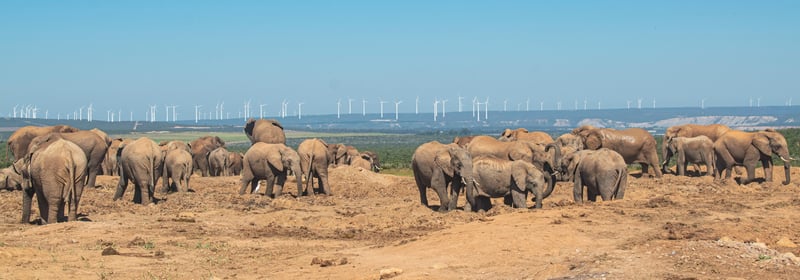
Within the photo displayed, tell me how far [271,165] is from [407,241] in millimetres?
13770

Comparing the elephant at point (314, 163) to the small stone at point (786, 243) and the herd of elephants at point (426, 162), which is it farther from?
the small stone at point (786, 243)

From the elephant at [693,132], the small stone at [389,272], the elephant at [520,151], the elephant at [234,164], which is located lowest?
the elephant at [234,164]

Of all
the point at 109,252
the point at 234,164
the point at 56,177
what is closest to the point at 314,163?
the point at 56,177

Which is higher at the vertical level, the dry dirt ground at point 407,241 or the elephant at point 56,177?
the elephant at point 56,177

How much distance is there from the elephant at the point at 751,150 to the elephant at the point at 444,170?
13481mm

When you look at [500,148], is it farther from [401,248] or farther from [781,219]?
[401,248]

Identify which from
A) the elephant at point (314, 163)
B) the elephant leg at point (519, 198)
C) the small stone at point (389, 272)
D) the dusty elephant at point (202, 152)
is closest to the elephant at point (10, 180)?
the elephant at point (314, 163)

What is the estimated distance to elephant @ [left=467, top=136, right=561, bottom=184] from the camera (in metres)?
31.4

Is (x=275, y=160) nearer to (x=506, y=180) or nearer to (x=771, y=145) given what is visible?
(x=506, y=180)

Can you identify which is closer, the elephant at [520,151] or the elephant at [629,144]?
the elephant at [520,151]

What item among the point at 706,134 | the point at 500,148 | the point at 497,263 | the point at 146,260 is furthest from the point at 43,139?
the point at 706,134

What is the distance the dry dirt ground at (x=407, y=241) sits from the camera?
1407 cm

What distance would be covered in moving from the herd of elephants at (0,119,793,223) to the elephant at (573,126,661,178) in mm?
35

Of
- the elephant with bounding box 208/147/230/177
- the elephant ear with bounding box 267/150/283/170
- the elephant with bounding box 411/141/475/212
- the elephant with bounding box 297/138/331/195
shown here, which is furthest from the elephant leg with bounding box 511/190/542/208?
the elephant with bounding box 208/147/230/177
